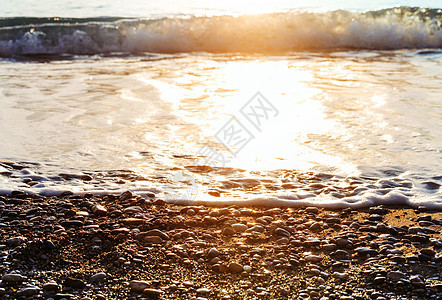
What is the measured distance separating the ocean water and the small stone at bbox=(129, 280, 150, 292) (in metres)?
1.16

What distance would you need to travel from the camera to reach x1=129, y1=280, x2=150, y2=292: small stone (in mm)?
2469

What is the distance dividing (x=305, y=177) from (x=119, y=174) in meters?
1.55

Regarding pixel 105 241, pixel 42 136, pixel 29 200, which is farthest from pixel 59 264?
pixel 42 136

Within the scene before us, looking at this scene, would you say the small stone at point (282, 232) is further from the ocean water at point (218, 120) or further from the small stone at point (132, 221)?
the small stone at point (132, 221)

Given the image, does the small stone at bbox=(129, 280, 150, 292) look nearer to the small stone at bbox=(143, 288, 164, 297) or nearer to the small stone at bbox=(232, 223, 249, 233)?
the small stone at bbox=(143, 288, 164, 297)

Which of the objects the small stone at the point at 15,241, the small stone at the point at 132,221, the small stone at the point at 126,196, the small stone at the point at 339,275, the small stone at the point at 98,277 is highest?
the small stone at the point at 126,196

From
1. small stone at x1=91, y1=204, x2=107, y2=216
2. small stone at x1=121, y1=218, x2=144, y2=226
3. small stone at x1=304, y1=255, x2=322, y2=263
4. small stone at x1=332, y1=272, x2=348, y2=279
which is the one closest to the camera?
small stone at x1=332, y1=272, x2=348, y2=279

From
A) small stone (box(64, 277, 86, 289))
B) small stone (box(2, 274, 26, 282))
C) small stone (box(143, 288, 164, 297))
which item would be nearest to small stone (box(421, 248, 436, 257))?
small stone (box(143, 288, 164, 297))

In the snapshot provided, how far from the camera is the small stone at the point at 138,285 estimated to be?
2.47 metres

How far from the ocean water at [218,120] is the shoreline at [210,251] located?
0.27m

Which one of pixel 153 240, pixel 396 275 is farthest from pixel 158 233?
pixel 396 275

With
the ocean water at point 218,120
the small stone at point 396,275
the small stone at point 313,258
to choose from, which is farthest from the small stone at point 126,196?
the small stone at point 396,275

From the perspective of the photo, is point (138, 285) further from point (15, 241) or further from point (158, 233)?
point (15, 241)

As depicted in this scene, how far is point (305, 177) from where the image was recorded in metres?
4.06
